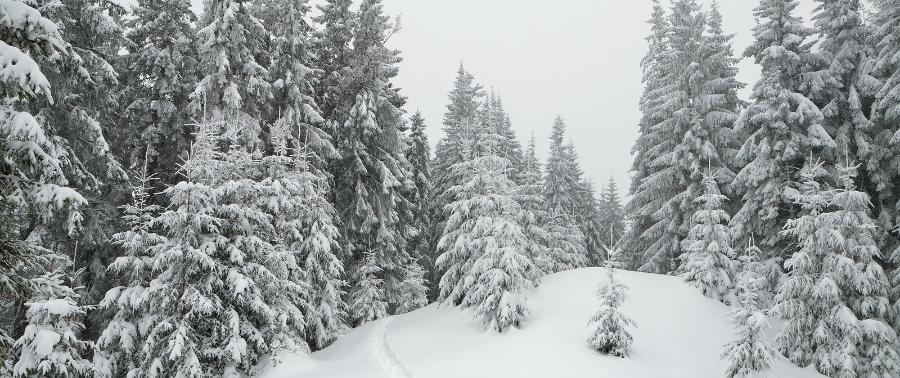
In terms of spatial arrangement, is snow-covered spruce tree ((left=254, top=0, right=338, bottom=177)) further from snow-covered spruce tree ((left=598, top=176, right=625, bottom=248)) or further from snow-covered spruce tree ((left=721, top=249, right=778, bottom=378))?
snow-covered spruce tree ((left=598, top=176, right=625, bottom=248))

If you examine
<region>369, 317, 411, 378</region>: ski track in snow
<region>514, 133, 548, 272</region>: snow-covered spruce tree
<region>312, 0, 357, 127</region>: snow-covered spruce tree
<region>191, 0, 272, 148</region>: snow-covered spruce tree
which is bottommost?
<region>369, 317, 411, 378</region>: ski track in snow

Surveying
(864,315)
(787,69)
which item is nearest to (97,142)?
(864,315)

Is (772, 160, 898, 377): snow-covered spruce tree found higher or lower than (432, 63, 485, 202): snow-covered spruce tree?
lower

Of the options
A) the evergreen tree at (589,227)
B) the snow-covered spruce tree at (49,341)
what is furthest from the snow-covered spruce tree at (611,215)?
the snow-covered spruce tree at (49,341)

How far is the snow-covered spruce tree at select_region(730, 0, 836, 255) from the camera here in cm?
1967

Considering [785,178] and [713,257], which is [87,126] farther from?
[785,178]

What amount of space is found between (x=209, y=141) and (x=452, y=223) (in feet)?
32.7

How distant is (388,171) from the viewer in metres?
25.4

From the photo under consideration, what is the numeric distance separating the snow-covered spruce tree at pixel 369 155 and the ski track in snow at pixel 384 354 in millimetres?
3911

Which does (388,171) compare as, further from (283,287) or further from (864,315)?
(864,315)

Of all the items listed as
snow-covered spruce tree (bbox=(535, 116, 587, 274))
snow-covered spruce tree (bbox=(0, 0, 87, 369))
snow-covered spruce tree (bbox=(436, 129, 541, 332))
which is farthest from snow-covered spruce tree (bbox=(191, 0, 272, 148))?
snow-covered spruce tree (bbox=(535, 116, 587, 274))

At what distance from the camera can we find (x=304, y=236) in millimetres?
18500

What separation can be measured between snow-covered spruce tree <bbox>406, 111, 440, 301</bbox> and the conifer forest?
529 cm

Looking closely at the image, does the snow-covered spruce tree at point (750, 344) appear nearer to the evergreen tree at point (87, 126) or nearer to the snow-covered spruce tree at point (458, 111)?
the evergreen tree at point (87, 126)
